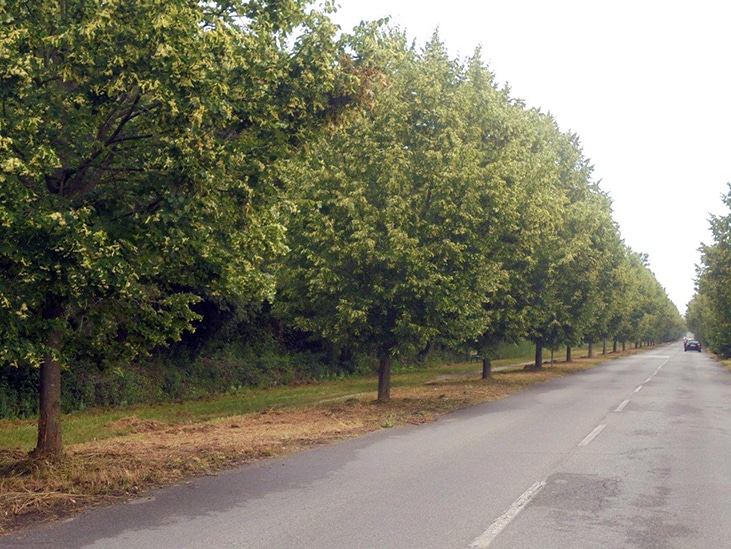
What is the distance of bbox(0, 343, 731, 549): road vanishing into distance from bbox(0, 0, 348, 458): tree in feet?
7.96

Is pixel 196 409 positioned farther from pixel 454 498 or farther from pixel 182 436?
pixel 454 498

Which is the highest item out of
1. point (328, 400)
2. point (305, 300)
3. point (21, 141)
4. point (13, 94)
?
point (13, 94)

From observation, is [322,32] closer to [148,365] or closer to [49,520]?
[49,520]

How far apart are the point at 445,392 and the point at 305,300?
6991 millimetres

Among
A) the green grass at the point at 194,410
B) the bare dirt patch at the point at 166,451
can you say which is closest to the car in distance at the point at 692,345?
the green grass at the point at 194,410

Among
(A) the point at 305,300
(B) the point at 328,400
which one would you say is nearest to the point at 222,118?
(A) the point at 305,300

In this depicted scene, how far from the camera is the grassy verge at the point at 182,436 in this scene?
27.2ft

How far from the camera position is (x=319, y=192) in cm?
1733

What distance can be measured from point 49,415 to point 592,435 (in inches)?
370

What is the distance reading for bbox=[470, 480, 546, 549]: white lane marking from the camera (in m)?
6.42

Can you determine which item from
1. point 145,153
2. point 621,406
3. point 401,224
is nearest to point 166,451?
point 145,153

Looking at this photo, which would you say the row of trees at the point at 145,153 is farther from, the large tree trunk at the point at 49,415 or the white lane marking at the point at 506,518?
the white lane marking at the point at 506,518

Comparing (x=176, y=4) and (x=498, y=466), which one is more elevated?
(x=176, y=4)

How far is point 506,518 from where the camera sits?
23.8 ft
